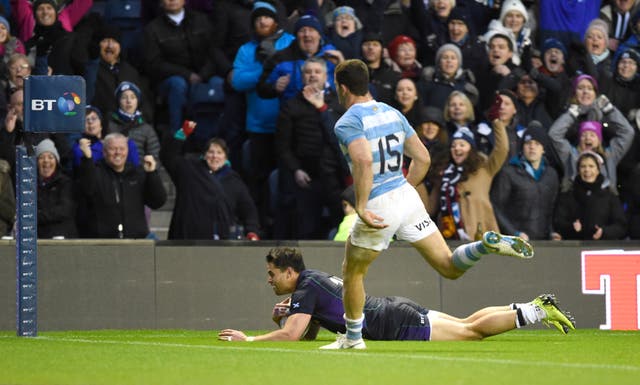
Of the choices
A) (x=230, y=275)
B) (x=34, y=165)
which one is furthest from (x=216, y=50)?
(x=34, y=165)

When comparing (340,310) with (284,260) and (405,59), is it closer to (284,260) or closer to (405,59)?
(284,260)

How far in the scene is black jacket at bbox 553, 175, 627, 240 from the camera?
17266 millimetres

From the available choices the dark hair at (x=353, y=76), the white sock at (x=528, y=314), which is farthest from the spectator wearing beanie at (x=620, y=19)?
the dark hair at (x=353, y=76)

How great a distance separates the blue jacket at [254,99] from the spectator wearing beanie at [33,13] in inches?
83.2

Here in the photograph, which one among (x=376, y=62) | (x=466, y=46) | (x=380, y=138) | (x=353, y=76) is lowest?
(x=380, y=138)

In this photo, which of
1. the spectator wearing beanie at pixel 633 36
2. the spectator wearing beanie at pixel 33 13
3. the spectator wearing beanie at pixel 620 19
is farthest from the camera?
the spectator wearing beanie at pixel 620 19

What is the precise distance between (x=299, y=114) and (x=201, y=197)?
1.51m

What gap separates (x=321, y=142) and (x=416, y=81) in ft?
5.79

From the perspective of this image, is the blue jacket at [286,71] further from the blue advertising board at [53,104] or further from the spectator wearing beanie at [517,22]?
the blue advertising board at [53,104]

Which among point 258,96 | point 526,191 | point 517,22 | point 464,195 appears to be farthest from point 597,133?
point 258,96

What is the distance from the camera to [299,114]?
17.1 metres

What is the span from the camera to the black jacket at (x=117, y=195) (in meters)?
16.1

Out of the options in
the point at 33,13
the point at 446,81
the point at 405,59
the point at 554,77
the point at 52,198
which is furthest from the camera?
the point at 554,77

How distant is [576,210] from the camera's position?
56.9 feet
